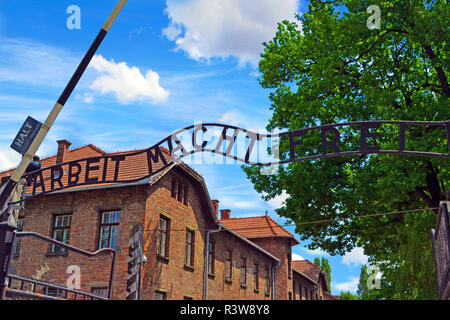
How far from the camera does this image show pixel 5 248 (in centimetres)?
626

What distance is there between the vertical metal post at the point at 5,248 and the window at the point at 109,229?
498 inches

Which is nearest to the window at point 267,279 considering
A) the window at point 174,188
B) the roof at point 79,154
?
the window at point 174,188

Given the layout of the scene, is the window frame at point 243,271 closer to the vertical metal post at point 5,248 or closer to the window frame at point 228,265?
the window frame at point 228,265

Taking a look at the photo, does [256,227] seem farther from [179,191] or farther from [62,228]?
[62,228]

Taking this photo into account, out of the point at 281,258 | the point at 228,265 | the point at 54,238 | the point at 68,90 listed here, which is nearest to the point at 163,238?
the point at 54,238

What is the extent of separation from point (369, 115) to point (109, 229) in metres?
11.4

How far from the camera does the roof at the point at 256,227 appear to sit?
36656 mm

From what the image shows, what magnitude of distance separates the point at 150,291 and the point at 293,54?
1135cm

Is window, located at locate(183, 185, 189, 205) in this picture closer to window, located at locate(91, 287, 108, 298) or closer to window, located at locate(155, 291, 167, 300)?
window, located at locate(155, 291, 167, 300)

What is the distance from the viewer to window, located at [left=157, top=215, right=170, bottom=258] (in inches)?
785
